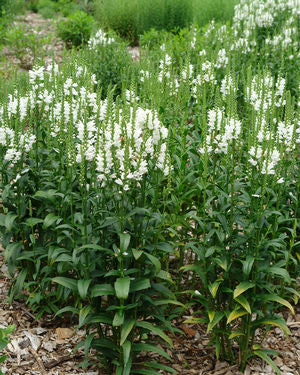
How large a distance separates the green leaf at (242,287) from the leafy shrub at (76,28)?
844cm

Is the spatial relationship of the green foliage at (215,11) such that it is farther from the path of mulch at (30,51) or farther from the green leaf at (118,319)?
the green leaf at (118,319)

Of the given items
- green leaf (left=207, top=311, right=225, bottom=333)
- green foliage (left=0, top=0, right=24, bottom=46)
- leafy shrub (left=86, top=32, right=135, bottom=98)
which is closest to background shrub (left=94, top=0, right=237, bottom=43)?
green foliage (left=0, top=0, right=24, bottom=46)

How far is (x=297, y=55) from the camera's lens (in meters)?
7.08

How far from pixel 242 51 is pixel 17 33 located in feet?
15.4

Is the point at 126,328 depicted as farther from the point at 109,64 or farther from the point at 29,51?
the point at 29,51

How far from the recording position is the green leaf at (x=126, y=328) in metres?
2.77

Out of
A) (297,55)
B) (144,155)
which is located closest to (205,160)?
(144,155)

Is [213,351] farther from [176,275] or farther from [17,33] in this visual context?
[17,33]

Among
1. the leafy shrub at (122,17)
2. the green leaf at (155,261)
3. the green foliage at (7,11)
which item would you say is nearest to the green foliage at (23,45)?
the green foliage at (7,11)

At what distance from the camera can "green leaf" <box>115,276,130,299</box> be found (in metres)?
2.67

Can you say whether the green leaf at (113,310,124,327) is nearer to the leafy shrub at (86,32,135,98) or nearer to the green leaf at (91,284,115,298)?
the green leaf at (91,284,115,298)

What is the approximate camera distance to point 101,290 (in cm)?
285

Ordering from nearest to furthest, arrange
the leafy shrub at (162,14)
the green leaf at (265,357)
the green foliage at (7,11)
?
1. the green leaf at (265,357)
2. the green foliage at (7,11)
3. the leafy shrub at (162,14)

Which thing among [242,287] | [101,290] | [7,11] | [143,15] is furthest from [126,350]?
[7,11]
